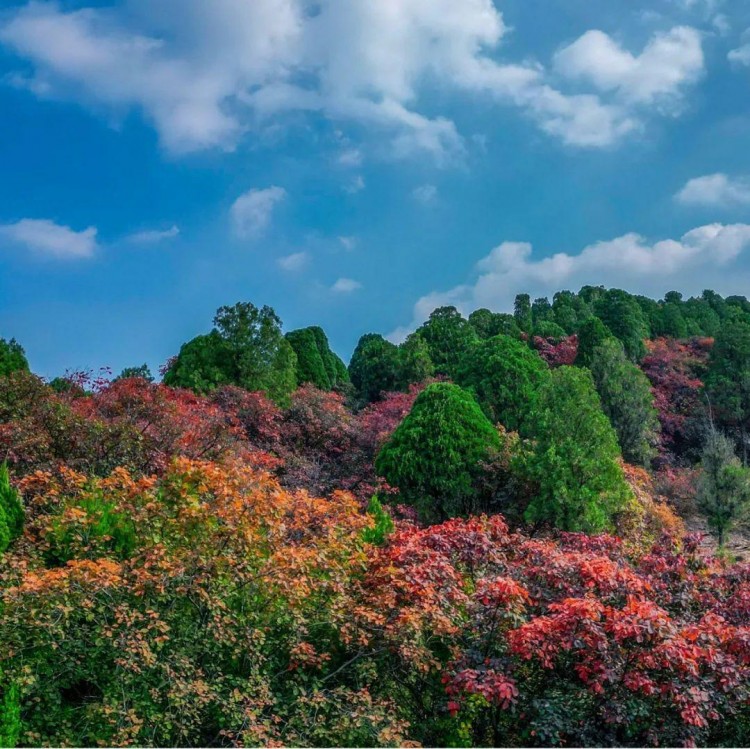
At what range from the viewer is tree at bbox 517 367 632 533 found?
11094 mm

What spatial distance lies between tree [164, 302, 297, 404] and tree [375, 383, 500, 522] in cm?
568

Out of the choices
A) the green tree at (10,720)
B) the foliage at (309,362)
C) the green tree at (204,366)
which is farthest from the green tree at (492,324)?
the green tree at (10,720)

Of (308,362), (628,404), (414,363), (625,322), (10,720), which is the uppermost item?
(625,322)

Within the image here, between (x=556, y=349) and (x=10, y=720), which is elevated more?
(x=556, y=349)

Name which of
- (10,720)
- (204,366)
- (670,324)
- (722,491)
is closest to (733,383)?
(722,491)

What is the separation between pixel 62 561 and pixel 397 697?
3.23 m

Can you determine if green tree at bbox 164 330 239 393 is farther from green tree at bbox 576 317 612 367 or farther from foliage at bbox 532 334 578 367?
foliage at bbox 532 334 578 367

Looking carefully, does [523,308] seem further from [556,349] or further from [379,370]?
[379,370]

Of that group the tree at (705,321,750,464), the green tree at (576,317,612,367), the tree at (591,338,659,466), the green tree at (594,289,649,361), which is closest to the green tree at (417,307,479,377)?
the green tree at (576,317,612,367)

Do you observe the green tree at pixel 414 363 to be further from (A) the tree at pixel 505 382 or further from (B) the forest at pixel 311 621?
(B) the forest at pixel 311 621

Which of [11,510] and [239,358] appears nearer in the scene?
[11,510]

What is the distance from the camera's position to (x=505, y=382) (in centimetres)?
1577

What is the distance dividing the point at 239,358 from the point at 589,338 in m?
11.9

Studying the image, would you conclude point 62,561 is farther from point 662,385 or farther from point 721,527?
point 662,385
